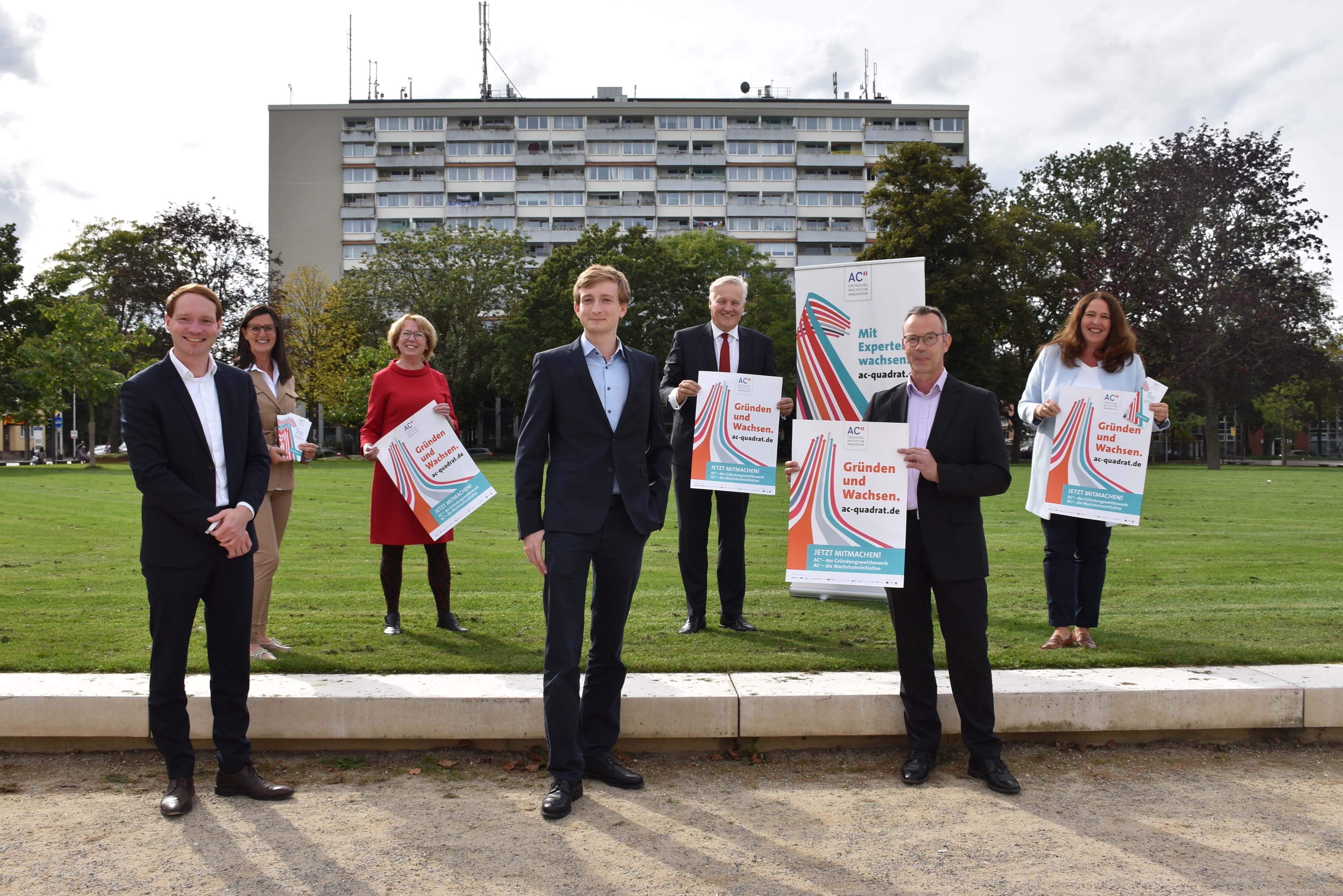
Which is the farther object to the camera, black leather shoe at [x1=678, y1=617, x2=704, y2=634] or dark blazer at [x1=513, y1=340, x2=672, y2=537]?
black leather shoe at [x1=678, y1=617, x2=704, y2=634]

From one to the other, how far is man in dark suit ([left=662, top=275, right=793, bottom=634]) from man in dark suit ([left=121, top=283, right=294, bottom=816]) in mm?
3087

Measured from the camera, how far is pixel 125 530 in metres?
14.0

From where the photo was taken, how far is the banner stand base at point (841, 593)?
8.27m

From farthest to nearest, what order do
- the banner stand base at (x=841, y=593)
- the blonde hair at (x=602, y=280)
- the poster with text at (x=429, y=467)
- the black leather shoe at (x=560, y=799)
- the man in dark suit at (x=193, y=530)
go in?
1. the banner stand base at (x=841, y=593)
2. the poster with text at (x=429, y=467)
3. the blonde hair at (x=602, y=280)
4. the man in dark suit at (x=193, y=530)
5. the black leather shoe at (x=560, y=799)

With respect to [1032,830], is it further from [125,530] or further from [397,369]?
[125,530]

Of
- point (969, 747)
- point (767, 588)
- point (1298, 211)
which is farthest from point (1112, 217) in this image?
point (969, 747)

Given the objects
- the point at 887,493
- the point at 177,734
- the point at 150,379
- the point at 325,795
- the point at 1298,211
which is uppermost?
the point at 1298,211

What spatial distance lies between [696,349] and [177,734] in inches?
164

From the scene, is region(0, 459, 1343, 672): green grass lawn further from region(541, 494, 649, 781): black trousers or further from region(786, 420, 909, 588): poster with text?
region(541, 494, 649, 781): black trousers

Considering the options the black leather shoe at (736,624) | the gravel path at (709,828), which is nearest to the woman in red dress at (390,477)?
the black leather shoe at (736,624)

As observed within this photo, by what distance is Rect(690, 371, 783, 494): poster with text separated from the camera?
6.80 m

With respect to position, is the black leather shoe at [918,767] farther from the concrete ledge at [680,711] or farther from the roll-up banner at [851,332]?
the roll-up banner at [851,332]

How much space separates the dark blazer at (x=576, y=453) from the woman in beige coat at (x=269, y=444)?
2.31 meters

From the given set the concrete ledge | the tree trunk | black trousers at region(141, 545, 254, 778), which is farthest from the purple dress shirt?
the tree trunk
